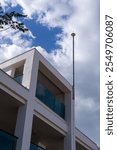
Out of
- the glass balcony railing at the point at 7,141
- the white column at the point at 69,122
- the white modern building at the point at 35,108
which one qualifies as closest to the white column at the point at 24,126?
the white modern building at the point at 35,108

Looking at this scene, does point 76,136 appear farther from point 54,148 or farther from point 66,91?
point 66,91

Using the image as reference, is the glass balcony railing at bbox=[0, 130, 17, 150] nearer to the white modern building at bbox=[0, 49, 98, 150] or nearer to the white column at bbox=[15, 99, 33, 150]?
Answer: the white modern building at bbox=[0, 49, 98, 150]

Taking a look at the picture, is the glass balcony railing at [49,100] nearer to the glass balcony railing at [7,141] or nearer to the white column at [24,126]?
the white column at [24,126]

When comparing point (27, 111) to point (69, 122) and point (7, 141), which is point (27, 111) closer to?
point (7, 141)

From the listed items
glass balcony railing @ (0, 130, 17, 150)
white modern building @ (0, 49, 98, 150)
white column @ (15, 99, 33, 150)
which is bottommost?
glass balcony railing @ (0, 130, 17, 150)

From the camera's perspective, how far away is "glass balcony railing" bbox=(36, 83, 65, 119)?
50.1 feet

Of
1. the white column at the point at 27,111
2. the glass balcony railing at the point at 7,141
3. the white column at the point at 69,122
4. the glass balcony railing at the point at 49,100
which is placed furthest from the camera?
the white column at the point at 69,122

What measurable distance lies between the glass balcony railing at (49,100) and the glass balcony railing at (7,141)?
11.9ft

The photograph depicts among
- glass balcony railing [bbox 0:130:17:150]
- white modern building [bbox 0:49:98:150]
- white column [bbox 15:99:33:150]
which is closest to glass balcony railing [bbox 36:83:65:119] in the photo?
white modern building [bbox 0:49:98:150]

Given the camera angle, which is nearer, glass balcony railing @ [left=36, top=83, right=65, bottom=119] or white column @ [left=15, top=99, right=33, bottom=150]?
white column @ [left=15, top=99, right=33, bottom=150]

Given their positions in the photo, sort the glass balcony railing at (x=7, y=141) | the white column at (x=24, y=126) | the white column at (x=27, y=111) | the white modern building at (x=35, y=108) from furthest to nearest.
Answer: the white modern building at (x=35, y=108)
the white column at (x=27, y=111)
the white column at (x=24, y=126)
the glass balcony railing at (x=7, y=141)

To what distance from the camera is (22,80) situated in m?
14.3

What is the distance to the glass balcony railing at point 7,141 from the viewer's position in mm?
11094

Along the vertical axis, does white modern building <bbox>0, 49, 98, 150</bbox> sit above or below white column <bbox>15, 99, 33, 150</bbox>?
above
